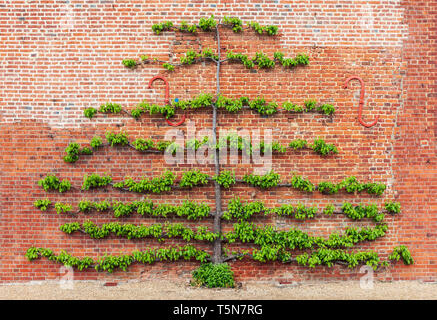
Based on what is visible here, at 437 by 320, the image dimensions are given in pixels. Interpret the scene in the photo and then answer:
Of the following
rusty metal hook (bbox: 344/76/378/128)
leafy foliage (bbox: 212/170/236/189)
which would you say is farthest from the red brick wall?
leafy foliage (bbox: 212/170/236/189)

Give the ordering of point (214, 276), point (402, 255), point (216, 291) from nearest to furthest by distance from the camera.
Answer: point (216, 291)
point (214, 276)
point (402, 255)

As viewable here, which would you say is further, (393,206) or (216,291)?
(393,206)

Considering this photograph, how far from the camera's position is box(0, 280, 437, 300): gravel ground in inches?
204

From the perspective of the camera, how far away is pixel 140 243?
18.6 ft

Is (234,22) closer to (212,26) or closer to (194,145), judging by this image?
(212,26)

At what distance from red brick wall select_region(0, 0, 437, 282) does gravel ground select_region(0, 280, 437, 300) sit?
0.56ft

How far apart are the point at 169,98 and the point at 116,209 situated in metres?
1.96

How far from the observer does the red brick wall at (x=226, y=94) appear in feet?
18.6

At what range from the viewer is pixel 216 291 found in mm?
5277

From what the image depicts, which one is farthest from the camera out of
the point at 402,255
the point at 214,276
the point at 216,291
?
the point at 402,255

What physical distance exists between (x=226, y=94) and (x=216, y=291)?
3.06m

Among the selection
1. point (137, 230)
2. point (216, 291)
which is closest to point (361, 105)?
point (216, 291)

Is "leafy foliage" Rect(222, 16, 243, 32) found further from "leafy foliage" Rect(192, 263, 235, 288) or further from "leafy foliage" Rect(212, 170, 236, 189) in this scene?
"leafy foliage" Rect(192, 263, 235, 288)

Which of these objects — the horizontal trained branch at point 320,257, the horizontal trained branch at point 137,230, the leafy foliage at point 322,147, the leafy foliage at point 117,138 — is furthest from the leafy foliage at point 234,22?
the horizontal trained branch at point 320,257
